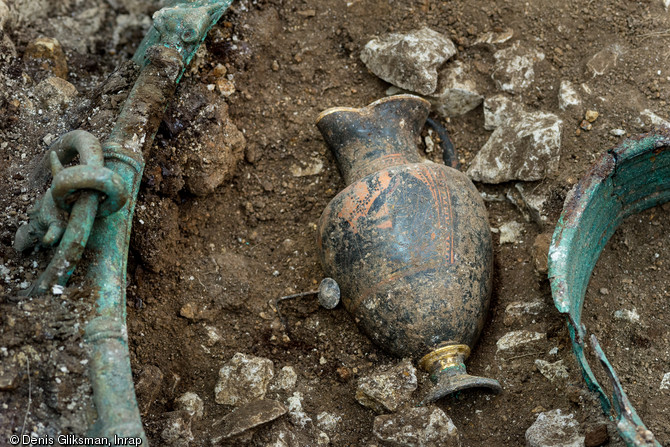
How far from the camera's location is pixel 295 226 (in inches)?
134

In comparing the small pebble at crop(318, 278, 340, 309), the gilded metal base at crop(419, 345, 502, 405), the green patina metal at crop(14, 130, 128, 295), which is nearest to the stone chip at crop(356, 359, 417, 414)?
the gilded metal base at crop(419, 345, 502, 405)

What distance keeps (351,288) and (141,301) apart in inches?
38.0

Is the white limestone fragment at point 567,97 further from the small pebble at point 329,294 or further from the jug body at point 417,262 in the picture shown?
the small pebble at point 329,294

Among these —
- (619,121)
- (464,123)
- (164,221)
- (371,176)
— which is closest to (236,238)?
(164,221)

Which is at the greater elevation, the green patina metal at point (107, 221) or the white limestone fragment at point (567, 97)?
the green patina metal at point (107, 221)

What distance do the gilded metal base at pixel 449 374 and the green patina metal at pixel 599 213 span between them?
0.43 m

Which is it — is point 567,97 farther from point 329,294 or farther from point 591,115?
point 329,294

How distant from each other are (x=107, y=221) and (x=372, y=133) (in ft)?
4.24

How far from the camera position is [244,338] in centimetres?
307

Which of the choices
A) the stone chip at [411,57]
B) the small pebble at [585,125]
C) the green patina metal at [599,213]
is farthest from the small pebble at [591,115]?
the stone chip at [411,57]

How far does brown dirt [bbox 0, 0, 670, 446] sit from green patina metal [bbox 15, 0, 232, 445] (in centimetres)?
9

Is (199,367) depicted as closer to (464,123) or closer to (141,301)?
(141,301)

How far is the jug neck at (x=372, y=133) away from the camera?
3.13 meters

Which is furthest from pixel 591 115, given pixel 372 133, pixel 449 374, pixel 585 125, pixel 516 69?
pixel 449 374
